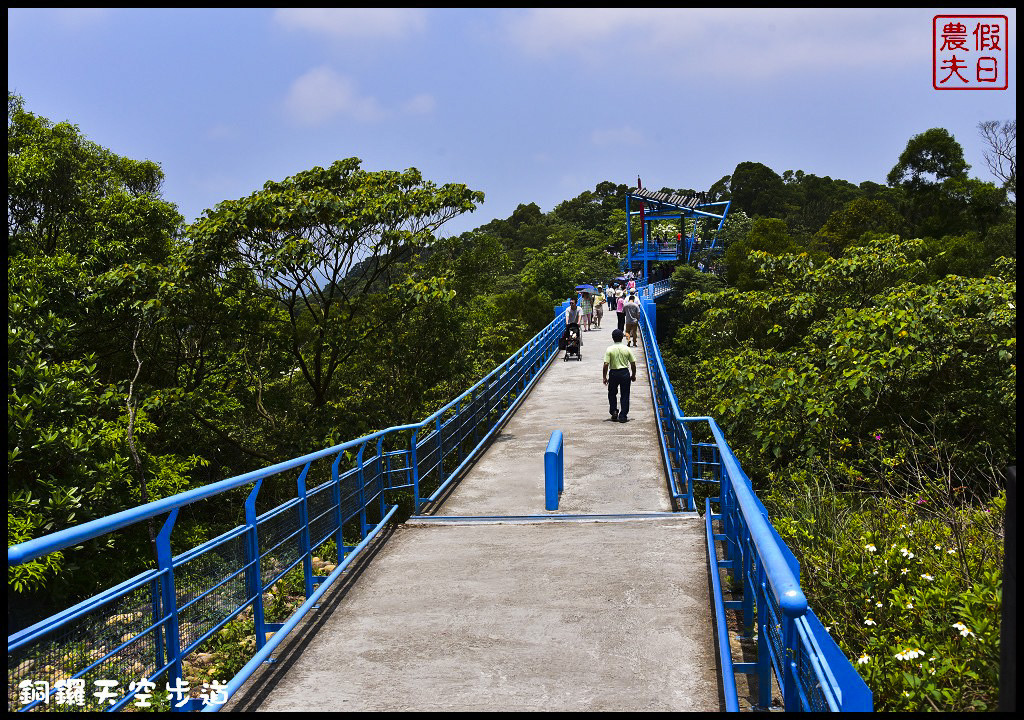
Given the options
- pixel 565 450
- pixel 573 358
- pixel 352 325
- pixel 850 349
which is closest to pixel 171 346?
pixel 352 325

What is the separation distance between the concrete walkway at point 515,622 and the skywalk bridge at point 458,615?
0.02 metres

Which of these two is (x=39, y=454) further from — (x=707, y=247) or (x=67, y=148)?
(x=707, y=247)

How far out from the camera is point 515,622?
4.90m

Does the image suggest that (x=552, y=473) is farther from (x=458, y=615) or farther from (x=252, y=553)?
(x=252, y=553)

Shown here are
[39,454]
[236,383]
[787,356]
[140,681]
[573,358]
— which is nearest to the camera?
[140,681]

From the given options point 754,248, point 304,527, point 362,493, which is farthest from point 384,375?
point 754,248

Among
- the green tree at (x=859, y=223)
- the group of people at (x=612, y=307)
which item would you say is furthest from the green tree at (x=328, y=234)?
the green tree at (x=859, y=223)

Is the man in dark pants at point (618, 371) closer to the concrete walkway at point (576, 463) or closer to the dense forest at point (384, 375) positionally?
the concrete walkway at point (576, 463)

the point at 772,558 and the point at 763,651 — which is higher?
the point at 772,558

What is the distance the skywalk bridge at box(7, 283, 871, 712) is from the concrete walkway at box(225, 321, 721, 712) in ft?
0.05

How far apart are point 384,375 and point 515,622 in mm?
13988

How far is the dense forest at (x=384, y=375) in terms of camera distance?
6332mm

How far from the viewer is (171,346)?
16891mm

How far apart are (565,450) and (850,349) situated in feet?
14.3
